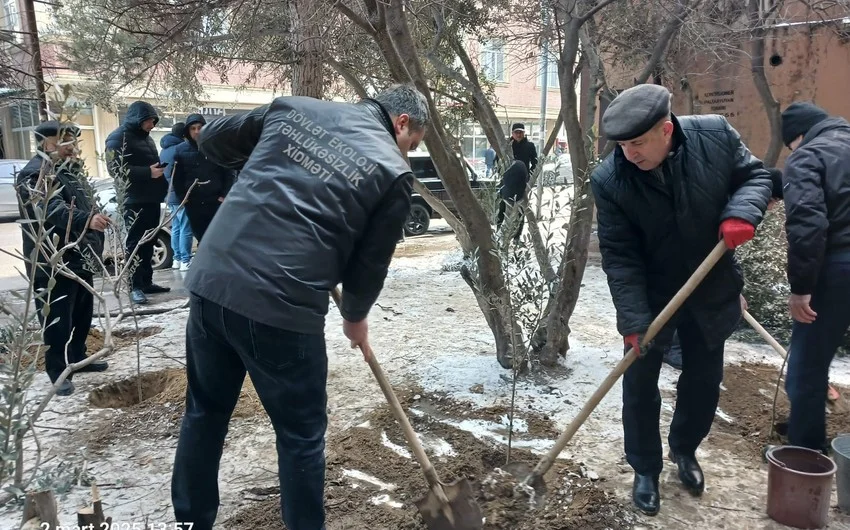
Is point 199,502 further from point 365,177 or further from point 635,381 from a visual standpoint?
point 635,381

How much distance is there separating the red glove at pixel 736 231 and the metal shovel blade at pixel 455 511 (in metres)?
1.38

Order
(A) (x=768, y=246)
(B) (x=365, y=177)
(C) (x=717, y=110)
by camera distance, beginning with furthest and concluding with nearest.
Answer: (C) (x=717, y=110) < (A) (x=768, y=246) < (B) (x=365, y=177)

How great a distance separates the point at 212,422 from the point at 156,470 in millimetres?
1028

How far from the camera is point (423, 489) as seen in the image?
292cm

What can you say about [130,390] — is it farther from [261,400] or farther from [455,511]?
[455,511]

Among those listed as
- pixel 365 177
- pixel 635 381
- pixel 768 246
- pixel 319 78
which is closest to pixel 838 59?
pixel 768 246


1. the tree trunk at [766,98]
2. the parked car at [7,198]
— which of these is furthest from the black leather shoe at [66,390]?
the parked car at [7,198]

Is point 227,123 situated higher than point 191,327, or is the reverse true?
point 227,123

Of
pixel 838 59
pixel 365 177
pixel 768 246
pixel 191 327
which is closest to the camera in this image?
pixel 365 177

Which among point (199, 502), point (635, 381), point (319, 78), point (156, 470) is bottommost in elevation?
point (156, 470)

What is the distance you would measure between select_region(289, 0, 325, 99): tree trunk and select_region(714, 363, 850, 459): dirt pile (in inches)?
160

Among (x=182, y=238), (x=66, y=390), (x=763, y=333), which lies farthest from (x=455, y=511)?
(x=182, y=238)

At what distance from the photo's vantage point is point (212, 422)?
231cm

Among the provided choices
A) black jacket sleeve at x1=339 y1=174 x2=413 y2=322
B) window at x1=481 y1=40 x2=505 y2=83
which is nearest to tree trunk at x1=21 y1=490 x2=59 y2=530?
black jacket sleeve at x1=339 y1=174 x2=413 y2=322
